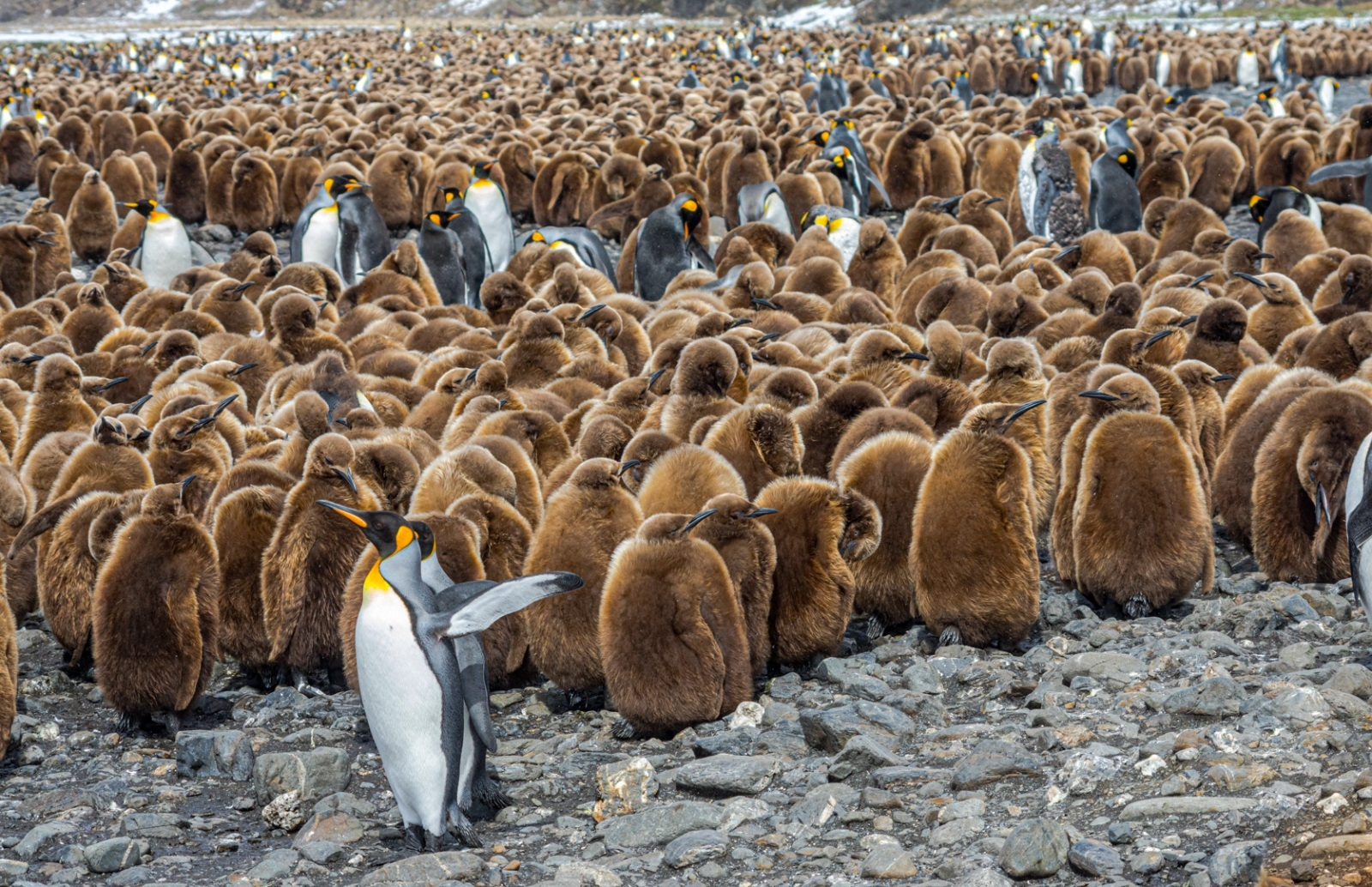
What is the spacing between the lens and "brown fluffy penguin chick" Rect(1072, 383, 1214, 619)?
443 cm

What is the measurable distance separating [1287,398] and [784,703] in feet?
7.78

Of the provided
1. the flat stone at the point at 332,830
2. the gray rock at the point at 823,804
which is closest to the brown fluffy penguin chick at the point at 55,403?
the flat stone at the point at 332,830

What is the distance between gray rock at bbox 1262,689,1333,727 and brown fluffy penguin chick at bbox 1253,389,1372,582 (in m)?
1.18

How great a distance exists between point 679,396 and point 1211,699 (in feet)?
8.22

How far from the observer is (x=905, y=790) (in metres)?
3.45

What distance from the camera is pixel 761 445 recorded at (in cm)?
491

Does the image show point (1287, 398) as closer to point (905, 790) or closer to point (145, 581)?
point (905, 790)

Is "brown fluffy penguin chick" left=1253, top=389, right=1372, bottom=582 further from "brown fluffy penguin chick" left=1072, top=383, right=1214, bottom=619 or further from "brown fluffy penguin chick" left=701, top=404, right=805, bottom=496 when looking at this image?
"brown fluffy penguin chick" left=701, top=404, right=805, bottom=496

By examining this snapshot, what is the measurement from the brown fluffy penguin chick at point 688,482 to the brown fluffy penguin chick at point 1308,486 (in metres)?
1.92

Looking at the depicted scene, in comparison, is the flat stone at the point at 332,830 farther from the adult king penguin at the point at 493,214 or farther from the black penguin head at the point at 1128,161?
the black penguin head at the point at 1128,161

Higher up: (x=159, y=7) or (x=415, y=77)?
(x=159, y=7)

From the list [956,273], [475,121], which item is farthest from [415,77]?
[956,273]

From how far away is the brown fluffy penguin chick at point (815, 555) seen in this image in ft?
14.0

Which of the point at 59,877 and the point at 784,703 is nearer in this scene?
the point at 59,877
